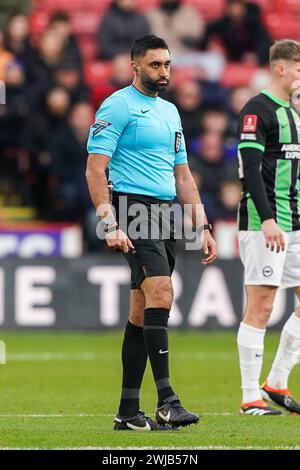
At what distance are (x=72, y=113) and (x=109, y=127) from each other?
338 inches

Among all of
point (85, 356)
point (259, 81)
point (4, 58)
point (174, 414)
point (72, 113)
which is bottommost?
point (85, 356)

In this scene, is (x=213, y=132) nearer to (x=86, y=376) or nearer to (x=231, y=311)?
(x=231, y=311)

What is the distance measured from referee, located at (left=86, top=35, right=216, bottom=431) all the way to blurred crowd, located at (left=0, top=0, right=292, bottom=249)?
772cm

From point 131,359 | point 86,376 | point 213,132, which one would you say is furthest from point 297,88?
point 213,132

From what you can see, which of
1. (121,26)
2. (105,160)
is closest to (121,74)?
(121,26)

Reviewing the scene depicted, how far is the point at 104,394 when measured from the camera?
934 centimetres

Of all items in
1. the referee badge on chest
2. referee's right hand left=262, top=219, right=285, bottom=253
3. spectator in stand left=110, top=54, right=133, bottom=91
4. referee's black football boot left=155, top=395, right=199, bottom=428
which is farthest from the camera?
spectator in stand left=110, top=54, right=133, bottom=91

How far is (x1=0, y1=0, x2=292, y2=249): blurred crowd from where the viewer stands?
1527 centimetres

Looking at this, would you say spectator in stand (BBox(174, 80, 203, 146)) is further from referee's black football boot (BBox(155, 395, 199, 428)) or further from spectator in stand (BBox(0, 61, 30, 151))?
referee's black football boot (BBox(155, 395, 199, 428))

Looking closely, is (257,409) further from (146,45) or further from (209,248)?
(146,45)

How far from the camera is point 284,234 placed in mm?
8062

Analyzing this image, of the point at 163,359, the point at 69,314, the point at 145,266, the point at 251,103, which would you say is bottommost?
the point at 69,314

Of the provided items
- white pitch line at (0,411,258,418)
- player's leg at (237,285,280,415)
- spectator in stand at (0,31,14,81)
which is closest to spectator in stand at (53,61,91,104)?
spectator in stand at (0,31,14,81)
